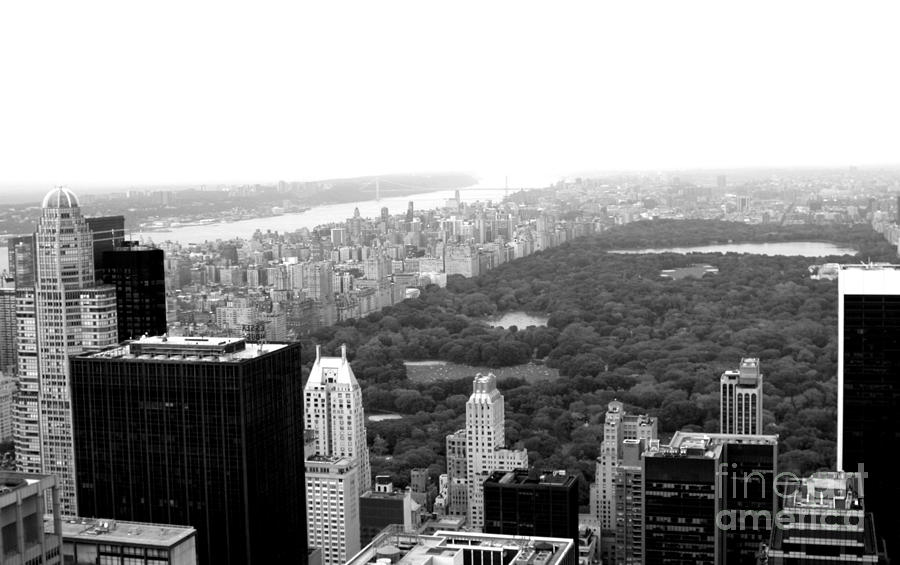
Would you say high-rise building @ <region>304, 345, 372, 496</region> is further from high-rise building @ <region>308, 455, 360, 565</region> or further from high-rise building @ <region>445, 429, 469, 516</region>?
high-rise building @ <region>308, 455, 360, 565</region>

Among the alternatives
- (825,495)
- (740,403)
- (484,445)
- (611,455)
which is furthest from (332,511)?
(740,403)

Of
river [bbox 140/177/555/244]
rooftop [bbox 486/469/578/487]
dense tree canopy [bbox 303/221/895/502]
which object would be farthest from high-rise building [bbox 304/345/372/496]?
rooftop [bbox 486/469/578/487]

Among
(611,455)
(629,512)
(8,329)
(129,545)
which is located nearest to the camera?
(129,545)

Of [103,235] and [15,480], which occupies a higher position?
[103,235]

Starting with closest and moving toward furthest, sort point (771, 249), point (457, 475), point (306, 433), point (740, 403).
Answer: point (306, 433)
point (457, 475)
point (740, 403)
point (771, 249)

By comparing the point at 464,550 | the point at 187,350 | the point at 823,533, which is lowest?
the point at 464,550

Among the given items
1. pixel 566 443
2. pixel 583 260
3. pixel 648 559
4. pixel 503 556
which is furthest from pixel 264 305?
pixel 583 260

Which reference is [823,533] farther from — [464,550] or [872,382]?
[872,382]
